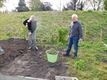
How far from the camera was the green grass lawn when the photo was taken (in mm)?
9055

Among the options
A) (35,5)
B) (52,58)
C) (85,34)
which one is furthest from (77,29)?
(35,5)

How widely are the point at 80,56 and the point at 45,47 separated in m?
1.60

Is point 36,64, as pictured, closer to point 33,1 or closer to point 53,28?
point 53,28

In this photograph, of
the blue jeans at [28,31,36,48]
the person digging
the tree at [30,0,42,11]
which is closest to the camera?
the person digging

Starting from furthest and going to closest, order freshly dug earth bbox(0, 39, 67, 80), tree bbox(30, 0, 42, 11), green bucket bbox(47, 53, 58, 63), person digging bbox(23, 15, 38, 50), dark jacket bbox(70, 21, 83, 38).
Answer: tree bbox(30, 0, 42, 11) → person digging bbox(23, 15, 38, 50) → dark jacket bbox(70, 21, 83, 38) → green bucket bbox(47, 53, 58, 63) → freshly dug earth bbox(0, 39, 67, 80)

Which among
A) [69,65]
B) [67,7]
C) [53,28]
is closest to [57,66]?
[69,65]

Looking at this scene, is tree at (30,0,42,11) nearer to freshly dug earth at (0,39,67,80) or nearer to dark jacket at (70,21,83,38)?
freshly dug earth at (0,39,67,80)

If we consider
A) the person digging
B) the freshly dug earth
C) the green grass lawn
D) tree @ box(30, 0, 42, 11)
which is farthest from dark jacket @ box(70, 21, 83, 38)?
tree @ box(30, 0, 42, 11)

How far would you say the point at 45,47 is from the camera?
11305 millimetres

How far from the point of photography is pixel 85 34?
49.4 feet

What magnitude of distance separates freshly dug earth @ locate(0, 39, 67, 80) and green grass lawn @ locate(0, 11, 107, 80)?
20.5 inches

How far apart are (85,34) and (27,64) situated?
20.8 feet

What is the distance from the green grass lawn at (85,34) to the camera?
9055mm

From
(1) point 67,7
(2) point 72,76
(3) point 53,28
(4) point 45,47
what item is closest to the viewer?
(2) point 72,76
